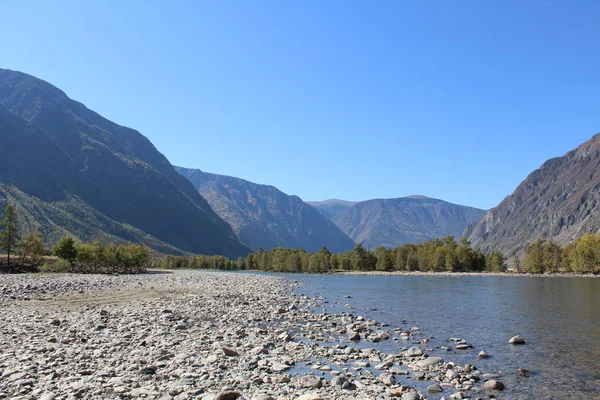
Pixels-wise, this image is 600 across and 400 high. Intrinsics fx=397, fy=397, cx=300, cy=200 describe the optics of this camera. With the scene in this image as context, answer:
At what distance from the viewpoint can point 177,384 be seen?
13195mm

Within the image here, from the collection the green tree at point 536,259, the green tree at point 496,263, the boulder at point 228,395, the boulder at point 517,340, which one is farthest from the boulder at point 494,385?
the green tree at point 496,263

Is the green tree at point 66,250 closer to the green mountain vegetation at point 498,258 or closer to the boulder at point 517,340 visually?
the boulder at point 517,340

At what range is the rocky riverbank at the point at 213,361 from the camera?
41.7ft

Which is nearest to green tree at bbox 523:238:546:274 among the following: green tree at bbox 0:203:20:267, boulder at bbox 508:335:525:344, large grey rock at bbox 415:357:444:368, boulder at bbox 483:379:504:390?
boulder at bbox 508:335:525:344

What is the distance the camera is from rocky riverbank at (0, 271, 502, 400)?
1272 cm

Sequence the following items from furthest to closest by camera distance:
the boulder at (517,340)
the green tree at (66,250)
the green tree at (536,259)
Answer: the green tree at (536,259), the green tree at (66,250), the boulder at (517,340)

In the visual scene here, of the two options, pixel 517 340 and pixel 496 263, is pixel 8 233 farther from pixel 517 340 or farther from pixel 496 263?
pixel 496 263

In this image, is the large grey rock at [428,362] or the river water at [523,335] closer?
the river water at [523,335]

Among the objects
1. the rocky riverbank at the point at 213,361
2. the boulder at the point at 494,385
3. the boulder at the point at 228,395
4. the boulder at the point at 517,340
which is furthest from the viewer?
the boulder at the point at 517,340

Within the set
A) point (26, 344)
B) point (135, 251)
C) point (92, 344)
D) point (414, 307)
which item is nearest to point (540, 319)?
point (414, 307)

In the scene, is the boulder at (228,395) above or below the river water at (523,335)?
above

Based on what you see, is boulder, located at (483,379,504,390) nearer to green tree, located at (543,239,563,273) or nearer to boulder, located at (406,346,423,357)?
boulder, located at (406,346,423,357)

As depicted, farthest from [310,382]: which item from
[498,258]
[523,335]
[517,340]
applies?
[498,258]

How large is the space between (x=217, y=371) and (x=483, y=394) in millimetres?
9400
